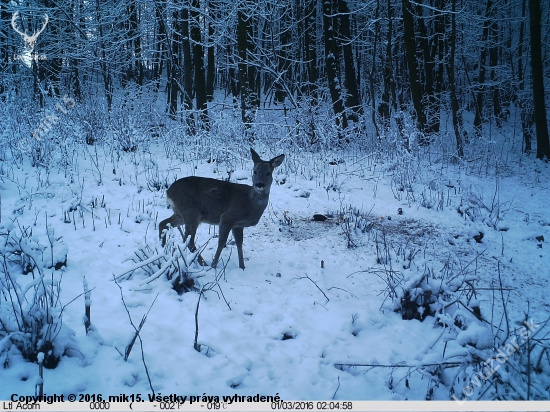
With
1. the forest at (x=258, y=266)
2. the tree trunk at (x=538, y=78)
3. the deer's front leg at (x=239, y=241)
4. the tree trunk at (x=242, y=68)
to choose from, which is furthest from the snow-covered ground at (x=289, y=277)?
the tree trunk at (x=538, y=78)

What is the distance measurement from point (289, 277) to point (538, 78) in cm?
1343

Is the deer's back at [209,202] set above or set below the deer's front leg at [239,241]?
above

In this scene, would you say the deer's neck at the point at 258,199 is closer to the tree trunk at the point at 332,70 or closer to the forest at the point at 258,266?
the forest at the point at 258,266

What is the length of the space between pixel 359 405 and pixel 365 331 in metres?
1.09

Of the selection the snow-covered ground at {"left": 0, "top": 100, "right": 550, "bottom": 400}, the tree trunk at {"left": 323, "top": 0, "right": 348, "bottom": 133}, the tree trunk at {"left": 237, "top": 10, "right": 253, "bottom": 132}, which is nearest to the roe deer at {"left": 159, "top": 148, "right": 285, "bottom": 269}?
the snow-covered ground at {"left": 0, "top": 100, "right": 550, "bottom": 400}

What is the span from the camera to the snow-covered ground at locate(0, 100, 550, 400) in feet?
8.89

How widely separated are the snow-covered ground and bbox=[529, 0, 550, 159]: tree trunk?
5.28 metres

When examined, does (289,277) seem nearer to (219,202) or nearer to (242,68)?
(219,202)

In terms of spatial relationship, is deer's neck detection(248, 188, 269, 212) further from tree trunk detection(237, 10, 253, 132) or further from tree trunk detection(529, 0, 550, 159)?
tree trunk detection(529, 0, 550, 159)

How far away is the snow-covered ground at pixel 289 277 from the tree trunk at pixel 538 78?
5278mm

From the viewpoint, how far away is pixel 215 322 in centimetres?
344

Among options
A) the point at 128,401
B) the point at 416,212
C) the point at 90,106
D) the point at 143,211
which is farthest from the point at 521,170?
the point at 90,106

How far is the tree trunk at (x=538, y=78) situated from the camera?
13.0 meters

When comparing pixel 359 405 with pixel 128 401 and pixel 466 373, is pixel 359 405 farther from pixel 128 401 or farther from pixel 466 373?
pixel 128 401
